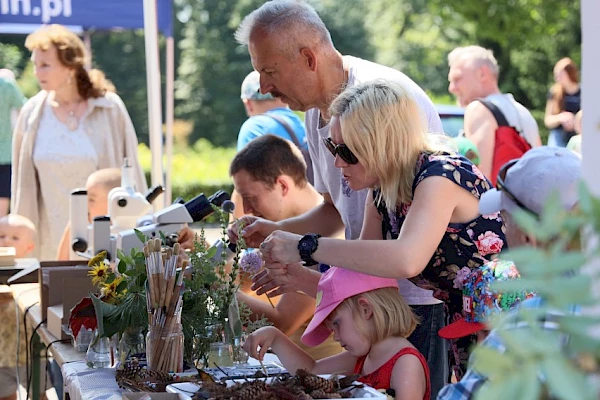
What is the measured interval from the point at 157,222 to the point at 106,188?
4.04ft

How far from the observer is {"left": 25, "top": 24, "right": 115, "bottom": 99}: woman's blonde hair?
521 centimetres

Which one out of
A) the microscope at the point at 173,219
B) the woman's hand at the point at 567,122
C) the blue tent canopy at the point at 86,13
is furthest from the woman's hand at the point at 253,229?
the woman's hand at the point at 567,122

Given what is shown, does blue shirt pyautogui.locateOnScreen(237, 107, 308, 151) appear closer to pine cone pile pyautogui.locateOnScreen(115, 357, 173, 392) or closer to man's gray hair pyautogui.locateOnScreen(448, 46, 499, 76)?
man's gray hair pyautogui.locateOnScreen(448, 46, 499, 76)

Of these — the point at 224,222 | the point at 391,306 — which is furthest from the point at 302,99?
the point at 391,306

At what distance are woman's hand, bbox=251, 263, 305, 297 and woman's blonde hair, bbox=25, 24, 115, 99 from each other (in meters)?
3.05

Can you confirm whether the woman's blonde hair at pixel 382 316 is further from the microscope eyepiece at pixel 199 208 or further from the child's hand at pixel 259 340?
the microscope eyepiece at pixel 199 208

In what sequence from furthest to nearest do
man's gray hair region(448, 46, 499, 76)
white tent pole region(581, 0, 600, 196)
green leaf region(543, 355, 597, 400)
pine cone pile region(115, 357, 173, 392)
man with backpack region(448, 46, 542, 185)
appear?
1. man's gray hair region(448, 46, 499, 76)
2. man with backpack region(448, 46, 542, 185)
3. pine cone pile region(115, 357, 173, 392)
4. white tent pole region(581, 0, 600, 196)
5. green leaf region(543, 355, 597, 400)

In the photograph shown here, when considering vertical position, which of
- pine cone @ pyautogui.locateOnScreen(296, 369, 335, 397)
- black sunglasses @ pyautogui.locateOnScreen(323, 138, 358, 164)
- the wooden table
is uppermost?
black sunglasses @ pyautogui.locateOnScreen(323, 138, 358, 164)

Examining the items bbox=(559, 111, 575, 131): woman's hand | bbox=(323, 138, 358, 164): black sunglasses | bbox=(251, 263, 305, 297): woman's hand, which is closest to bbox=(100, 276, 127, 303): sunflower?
bbox=(251, 263, 305, 297): woman's hand

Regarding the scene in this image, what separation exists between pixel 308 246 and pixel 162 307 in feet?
1.29

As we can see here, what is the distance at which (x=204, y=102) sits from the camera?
85.5 ft

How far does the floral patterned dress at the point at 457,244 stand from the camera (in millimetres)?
2188

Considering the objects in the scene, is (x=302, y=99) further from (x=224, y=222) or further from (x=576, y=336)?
(x=576, y=336)

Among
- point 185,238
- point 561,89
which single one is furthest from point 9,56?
point 185,238
